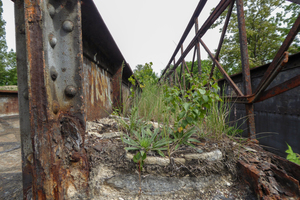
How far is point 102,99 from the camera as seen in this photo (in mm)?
2146

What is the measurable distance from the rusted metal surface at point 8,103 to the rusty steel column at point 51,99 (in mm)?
6558

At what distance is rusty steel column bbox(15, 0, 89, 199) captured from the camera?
0.78m

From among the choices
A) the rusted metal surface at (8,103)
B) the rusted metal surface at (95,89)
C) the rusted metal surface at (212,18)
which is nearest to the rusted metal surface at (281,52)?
the rusted metal surface at (212,18)

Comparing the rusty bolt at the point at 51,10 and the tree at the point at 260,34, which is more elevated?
the tree at the point at 260,34

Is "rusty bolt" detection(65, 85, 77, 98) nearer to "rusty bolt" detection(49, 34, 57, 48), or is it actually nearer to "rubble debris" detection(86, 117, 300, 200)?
"rusty bolt" detection(49, 34, 57, 48)

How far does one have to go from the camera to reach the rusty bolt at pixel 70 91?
3.04ft

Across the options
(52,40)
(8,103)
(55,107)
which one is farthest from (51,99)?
(8,103)

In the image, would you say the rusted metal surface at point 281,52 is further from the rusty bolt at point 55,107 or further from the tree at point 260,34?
the tree at point 260,34

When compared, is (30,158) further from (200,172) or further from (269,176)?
(269,176)

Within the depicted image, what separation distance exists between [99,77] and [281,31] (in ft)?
56.7

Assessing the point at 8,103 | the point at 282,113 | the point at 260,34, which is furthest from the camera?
the point at 260,34

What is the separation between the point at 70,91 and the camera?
3.04 ft

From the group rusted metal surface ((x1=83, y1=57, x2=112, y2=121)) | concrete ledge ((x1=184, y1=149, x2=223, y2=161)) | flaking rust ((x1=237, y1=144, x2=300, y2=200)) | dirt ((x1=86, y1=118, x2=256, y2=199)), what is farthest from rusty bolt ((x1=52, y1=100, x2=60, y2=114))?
flaking rust ((x1=237, y1=144, x2=300, y2=200))

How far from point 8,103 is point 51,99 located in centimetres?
712
